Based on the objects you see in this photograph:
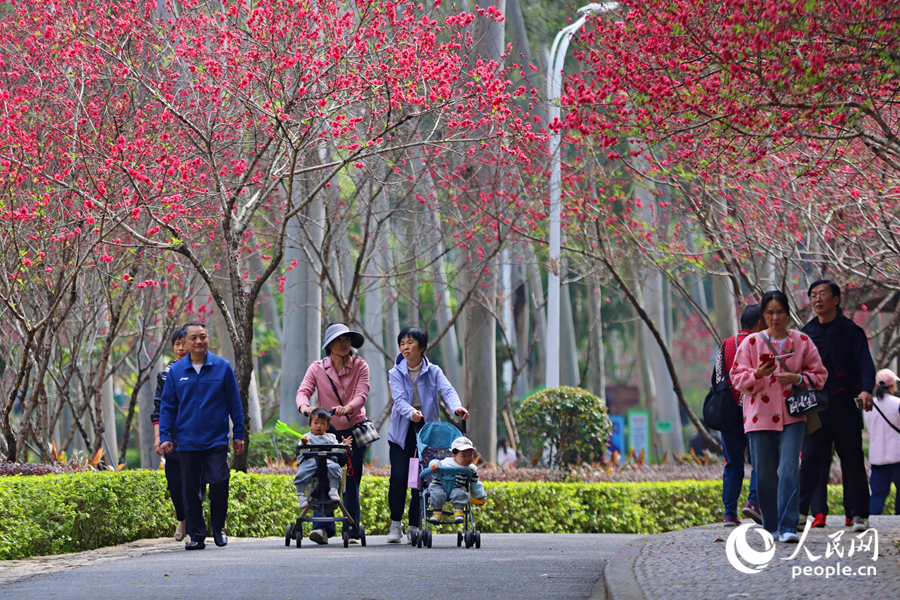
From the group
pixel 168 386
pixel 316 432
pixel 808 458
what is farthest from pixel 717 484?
pixel 168 386

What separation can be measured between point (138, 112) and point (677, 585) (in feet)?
30.6

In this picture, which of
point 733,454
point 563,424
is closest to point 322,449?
point 733,454

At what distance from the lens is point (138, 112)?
12.8 m

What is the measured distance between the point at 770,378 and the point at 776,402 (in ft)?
0.52

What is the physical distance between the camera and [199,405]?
8.56 metres

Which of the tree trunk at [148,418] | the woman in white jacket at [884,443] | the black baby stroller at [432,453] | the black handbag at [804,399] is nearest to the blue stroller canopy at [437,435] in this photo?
the black baby stroller at [432,453]

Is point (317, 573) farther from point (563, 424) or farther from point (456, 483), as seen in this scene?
point (563, 424)

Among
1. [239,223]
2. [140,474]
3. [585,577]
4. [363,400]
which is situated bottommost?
[585,577]

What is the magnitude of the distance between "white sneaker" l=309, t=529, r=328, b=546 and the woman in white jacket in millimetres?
6113

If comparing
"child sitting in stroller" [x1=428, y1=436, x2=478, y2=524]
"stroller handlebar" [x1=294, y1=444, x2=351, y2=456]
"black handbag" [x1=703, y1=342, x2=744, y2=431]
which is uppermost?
"black handbag" [x1=703, y1=342, x2=744, y2=431]

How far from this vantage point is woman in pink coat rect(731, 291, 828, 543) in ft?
23.1

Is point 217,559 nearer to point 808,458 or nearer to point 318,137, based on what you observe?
point 808,458

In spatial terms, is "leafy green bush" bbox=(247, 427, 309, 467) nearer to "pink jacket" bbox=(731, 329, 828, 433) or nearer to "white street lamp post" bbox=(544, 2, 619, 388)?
"white street lamp post" bbox=(544, 2, 619, 388)

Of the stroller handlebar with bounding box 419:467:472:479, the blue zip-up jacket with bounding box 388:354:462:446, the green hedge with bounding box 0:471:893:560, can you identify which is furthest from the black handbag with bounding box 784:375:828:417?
the green hedge with bounding box 0:471:893:560
